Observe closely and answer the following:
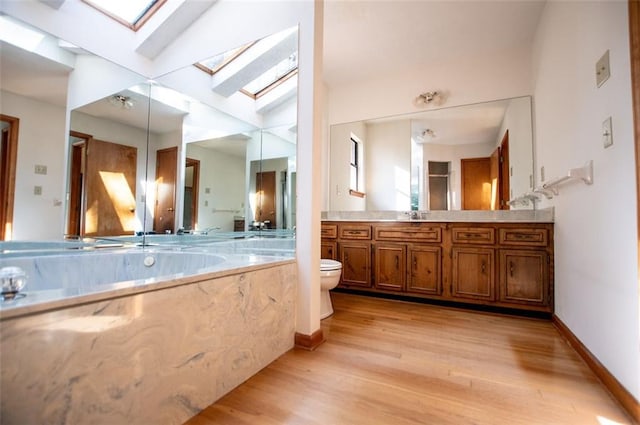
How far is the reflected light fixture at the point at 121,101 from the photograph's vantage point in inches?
83.1

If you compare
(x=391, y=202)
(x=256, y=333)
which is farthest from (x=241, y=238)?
(x=391, y=202)

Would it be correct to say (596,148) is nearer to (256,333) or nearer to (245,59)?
(256,333)

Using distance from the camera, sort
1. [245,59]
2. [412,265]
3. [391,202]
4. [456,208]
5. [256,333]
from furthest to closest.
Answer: [391,202] → [456,208] → [412,265] → [245,59] → [256,333]

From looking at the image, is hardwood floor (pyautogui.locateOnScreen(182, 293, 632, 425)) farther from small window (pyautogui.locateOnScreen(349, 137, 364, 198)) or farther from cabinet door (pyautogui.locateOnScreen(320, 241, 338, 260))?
small window (pyautogui.locateOnScreen(349, 137, 364, 198))

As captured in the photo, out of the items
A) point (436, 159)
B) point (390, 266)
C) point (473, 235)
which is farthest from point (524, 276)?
point (436, 159)

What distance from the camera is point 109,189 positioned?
2088 mm

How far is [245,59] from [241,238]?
1449 mm

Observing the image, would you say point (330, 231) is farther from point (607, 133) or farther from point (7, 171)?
point (7, 171)

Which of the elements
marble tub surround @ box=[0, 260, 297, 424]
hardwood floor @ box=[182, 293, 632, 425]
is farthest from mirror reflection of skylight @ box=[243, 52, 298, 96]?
hardwood floor @ box=[182, 293, 632, 425]

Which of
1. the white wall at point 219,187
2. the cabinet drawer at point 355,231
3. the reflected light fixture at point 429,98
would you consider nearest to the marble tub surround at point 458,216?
the cabinet drawer at point 355,231

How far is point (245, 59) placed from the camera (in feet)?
7.44

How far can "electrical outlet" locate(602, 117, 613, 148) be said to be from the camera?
50.0 inches

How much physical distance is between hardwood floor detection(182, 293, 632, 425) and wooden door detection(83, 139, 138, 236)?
1553 millimetres

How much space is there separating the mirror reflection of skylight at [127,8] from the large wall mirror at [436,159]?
212 centimetres
